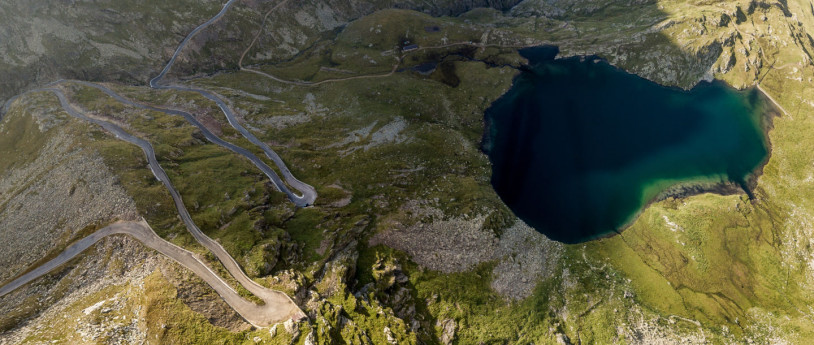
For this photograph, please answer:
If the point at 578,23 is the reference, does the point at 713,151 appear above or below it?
below

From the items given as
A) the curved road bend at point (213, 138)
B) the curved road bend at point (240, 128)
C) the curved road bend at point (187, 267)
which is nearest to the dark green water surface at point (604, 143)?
the curved road bend at point (240, 128)

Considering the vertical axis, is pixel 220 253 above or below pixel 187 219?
below

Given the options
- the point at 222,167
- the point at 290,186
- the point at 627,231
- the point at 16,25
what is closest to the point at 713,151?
the point at 627,231

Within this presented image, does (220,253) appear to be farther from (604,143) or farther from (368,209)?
(604,143)

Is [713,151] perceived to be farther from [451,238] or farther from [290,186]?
[290,186]

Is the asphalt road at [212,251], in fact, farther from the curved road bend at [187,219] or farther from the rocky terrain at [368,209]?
the rocky terrain at [368,209]

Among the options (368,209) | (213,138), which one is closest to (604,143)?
(368,209)
